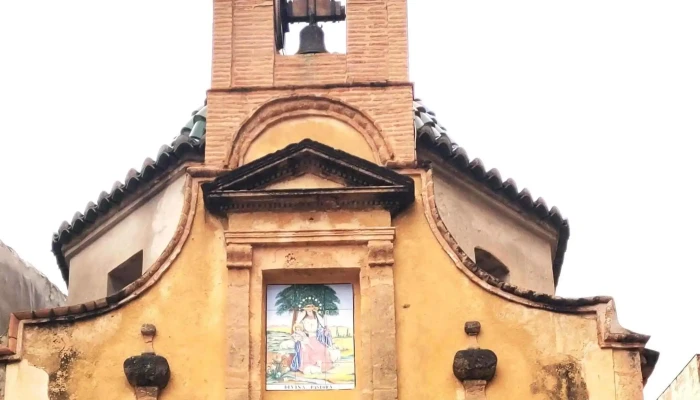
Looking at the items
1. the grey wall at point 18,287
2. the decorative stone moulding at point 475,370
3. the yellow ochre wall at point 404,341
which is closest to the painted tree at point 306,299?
the yellow ochre wall at point 404,341

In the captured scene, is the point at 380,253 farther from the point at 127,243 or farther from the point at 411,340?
the point at 127,243

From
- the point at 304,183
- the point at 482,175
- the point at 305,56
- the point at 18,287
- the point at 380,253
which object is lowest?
the point at 380,253

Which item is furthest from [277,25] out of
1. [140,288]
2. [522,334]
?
[522,334]

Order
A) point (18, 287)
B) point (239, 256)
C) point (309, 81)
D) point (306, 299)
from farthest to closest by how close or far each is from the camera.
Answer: point (18, 287), point (309, 81), point (306, 299), point (239, 256)

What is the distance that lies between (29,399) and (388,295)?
3.55 m

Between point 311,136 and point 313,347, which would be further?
point 311,136

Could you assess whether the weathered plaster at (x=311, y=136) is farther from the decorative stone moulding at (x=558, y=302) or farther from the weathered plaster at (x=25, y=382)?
the weathered plaster at (x=25, y=382)

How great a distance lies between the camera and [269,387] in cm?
1248

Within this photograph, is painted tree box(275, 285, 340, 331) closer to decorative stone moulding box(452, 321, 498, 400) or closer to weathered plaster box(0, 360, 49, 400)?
decorative stone moulding box(452, 321, 498, 400)

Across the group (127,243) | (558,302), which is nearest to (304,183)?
(558,302)

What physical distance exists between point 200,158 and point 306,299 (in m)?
2.57

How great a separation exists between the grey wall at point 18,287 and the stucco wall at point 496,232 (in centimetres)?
612

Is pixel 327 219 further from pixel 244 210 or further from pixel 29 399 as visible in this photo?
pixel 29 399

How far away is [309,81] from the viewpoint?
547 inches
